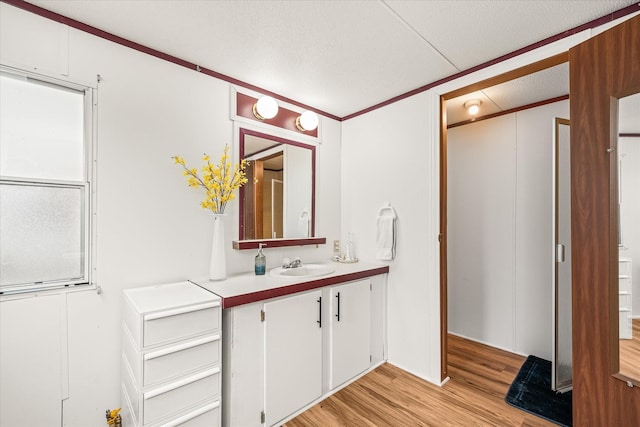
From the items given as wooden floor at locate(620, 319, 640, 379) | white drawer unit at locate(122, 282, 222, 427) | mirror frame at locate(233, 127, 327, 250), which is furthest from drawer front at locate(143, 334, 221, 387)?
wooden floor at locate(620, 319, 640, 379)

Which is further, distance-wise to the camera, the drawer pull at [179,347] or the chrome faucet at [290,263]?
the chrome faucet at [290,263]

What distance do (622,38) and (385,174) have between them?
5.19ft

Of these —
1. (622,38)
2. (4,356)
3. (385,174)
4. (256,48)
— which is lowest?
(4,356)

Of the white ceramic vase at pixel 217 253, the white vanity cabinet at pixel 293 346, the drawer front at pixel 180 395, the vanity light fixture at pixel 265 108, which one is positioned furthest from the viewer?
the vanity light fixture at pixel 265 108

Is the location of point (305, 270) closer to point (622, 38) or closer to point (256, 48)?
point (256, 48)

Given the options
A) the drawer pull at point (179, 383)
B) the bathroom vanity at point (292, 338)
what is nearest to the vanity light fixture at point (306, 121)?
the bathroom vanity at point (292, 338)

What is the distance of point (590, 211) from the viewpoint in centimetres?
147

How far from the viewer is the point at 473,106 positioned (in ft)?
8.83

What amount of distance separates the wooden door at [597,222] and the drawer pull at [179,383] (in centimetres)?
188

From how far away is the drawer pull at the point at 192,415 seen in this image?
4.52 ft

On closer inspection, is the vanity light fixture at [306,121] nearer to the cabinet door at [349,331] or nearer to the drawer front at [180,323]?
the cabinet door at [349,331]

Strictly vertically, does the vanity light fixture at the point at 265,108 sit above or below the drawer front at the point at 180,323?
above

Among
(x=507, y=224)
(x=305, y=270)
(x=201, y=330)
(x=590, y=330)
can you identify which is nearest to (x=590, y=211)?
(x=590, y=330)

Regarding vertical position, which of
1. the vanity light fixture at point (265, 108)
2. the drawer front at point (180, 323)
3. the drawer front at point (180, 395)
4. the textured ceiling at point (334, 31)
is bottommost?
the drawer front at point (180, 395)
